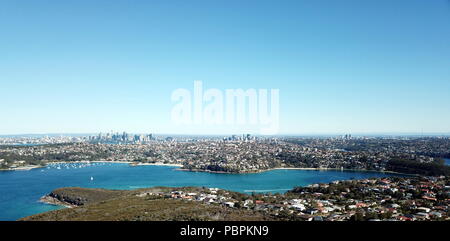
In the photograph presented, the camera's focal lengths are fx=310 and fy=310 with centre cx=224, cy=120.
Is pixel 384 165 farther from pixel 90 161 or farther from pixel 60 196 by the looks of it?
pixel 90 161

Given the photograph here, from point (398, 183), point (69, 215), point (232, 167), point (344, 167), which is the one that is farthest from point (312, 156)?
point (69, 215)
